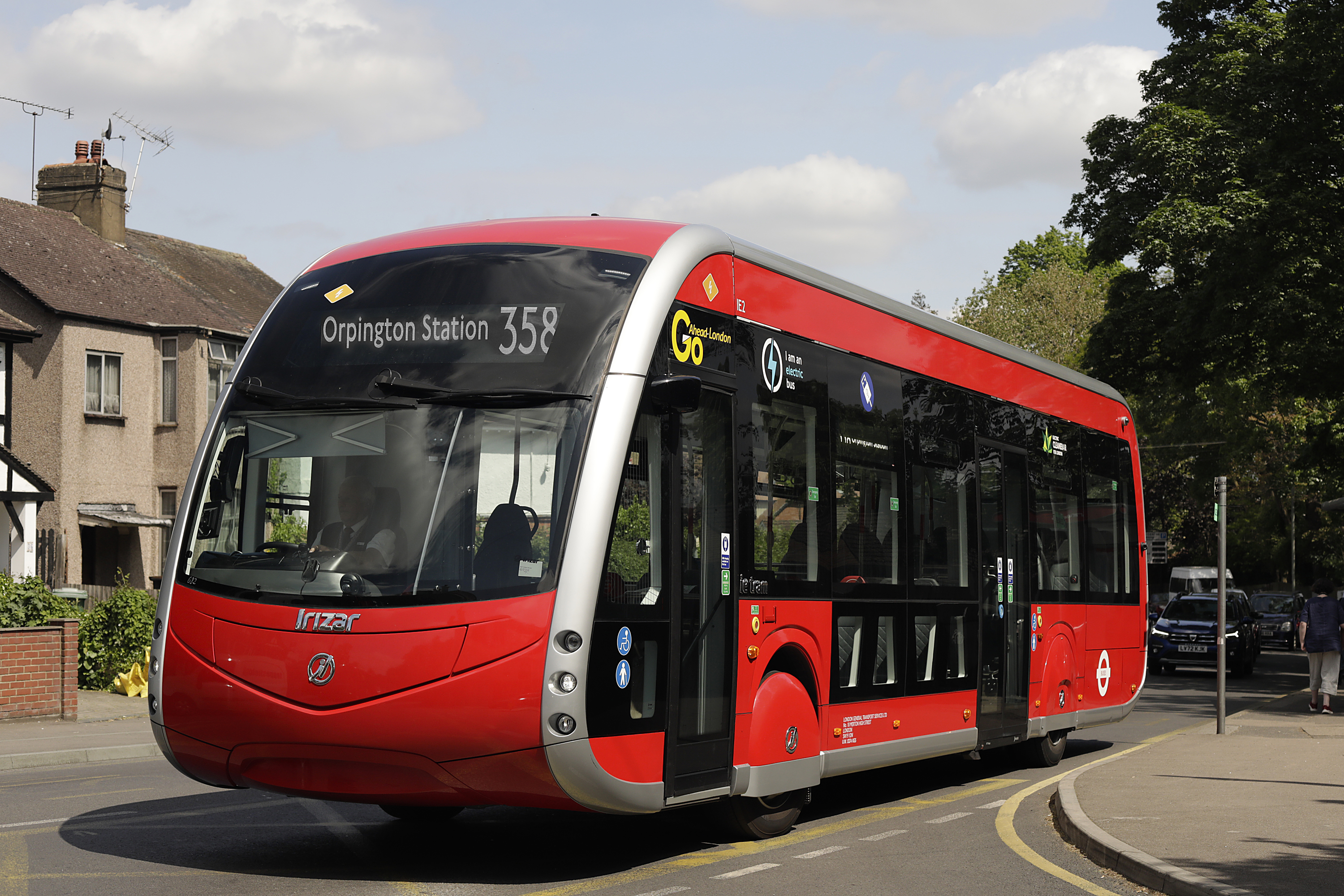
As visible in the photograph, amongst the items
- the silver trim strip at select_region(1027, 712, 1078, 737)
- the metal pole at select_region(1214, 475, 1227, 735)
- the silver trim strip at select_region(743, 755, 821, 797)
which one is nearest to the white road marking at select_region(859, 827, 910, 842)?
the silver trim strip at select_region(743, 755, 821, 797)

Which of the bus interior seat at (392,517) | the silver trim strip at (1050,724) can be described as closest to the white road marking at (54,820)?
the bus interior seat at (392,517)

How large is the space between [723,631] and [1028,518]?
19.9 ft

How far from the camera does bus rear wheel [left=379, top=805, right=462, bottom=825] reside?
1008cm

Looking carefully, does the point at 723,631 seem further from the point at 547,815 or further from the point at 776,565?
the point at 547,815

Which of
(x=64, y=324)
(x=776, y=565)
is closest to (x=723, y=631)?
(x=776, y=565)

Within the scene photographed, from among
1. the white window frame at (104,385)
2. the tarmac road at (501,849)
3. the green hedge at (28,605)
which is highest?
the white window frame at (104,385)

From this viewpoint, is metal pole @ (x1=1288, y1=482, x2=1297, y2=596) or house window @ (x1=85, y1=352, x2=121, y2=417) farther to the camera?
metal pole @ (x1=1288, y1=482, x2=1297, y2=596)

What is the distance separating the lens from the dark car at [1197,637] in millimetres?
31828

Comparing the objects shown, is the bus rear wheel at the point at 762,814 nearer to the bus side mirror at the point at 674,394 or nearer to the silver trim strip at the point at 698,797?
the silver trim strip at the point at 698,797

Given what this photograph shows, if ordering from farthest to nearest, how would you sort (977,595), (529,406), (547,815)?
(977,595) → (547,815) → (529,406)

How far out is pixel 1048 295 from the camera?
6122 centimetres

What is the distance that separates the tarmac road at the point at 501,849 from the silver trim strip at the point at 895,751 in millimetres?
426

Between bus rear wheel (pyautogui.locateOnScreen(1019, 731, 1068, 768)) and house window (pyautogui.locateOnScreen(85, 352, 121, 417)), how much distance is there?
2770cm

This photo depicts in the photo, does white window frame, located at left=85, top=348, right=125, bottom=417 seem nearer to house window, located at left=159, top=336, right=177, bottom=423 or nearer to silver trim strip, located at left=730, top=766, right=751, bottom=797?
house window, located at left=159, top=336, right=177, bottom=423
